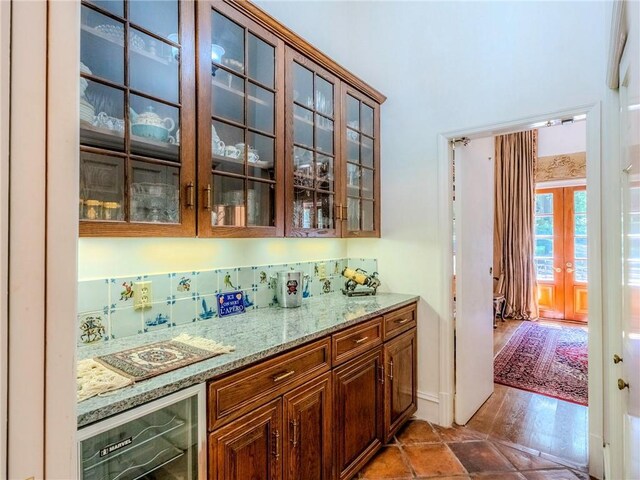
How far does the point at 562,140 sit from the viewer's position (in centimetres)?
539

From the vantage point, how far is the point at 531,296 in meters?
5.44

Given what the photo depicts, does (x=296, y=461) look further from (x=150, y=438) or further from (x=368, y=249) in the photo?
(x=368, y=249)

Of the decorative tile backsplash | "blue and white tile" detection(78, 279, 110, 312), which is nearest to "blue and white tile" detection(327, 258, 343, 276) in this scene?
the decorative tile backsplash

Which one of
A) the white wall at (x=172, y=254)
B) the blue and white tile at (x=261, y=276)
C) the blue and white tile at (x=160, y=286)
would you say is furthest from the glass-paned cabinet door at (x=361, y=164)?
the blue and white tile at (x=160, y=286)

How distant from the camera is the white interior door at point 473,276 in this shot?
8.00 ft

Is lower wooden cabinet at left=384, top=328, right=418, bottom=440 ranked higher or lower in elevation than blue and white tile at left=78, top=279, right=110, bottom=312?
lower

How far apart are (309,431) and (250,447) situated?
37 centimetres

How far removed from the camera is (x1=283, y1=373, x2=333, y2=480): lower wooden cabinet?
141cm

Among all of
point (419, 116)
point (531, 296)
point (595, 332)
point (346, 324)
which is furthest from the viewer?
point (531, 296)

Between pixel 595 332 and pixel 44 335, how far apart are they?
97.8 inches

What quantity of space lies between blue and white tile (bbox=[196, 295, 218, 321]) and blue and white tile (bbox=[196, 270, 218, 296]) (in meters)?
0.03

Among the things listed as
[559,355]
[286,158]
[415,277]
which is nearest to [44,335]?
[286,158]

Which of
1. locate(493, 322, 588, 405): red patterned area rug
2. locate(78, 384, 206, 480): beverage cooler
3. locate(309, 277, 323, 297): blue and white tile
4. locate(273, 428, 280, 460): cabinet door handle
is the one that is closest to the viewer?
locate(78, 384, 206, 480): beverage cooler

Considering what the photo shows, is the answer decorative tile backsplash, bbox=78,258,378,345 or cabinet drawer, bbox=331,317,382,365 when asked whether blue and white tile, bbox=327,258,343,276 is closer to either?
decorative tile backsplash, bbox=78,258,378,345
